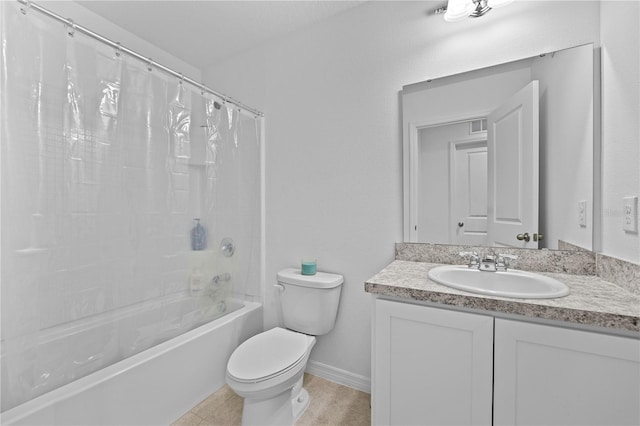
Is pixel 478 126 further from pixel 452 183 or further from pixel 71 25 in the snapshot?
pixel 71 25

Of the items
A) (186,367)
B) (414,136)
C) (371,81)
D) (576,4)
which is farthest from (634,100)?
(186,367)

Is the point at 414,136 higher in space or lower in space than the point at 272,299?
higher

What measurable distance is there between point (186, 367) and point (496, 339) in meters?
1.50

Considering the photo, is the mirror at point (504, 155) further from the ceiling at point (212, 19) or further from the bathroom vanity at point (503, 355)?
the ceiling at point (212, 19)

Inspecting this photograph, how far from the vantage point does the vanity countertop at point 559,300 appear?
2.56 feet

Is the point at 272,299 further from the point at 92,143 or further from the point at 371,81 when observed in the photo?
the point at 371,81

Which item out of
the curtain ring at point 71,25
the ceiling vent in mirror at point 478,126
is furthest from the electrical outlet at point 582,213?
the curtain ring at point 71,25

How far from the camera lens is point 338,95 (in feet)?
5.87

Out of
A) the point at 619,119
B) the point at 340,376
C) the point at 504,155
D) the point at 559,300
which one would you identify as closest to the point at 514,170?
the point at 504,155

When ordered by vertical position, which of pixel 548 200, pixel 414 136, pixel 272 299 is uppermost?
pixel 414 136

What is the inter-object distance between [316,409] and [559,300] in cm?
134

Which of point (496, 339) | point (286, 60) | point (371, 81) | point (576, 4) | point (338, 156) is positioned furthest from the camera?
point (286, 60)

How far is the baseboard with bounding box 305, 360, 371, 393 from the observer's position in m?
1.74

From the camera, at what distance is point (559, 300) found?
2.89 ft
